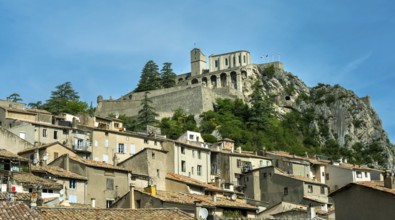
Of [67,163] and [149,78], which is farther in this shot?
[149,78]

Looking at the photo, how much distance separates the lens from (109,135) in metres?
77.4

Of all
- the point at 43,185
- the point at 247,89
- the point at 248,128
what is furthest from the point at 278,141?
the point at 43,185

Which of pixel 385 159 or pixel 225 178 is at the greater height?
pixel 385 159

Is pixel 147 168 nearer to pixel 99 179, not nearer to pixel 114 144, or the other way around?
pixel 99 179

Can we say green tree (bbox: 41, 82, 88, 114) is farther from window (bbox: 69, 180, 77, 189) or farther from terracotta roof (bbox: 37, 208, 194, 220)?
terracotta roof (bbox: 37, 208, 194, 220)

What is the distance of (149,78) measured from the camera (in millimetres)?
152625

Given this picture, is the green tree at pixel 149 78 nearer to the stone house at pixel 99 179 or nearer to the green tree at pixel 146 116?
the green tree at pixel 146 116

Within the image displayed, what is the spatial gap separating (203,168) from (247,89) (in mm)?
76253

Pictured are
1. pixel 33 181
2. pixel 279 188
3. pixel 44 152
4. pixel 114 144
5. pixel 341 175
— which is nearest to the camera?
pixel 33 181

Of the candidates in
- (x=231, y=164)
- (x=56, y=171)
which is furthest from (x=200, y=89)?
(x=56, y=171)

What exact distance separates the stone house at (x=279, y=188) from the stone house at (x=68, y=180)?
24430 millimetres

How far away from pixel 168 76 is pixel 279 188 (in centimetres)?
8664

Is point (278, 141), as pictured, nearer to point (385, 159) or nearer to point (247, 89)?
point (385, 159)

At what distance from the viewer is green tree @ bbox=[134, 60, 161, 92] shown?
489 ft
